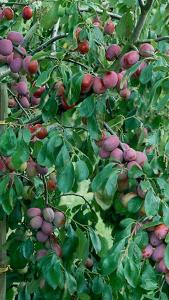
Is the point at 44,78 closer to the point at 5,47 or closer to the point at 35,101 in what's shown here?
the point at 5,47

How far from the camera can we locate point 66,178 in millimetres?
1465

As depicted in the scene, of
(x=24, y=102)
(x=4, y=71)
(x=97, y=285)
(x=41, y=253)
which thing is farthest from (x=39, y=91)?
(x=97, y=285)

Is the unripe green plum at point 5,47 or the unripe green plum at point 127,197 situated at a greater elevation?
the unripe green plum at point 5,47

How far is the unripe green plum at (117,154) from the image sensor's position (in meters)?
1.42

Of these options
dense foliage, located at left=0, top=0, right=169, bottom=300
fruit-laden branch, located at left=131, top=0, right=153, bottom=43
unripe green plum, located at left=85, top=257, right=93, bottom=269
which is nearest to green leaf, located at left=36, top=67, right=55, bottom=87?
dense foliage, located at left=0, top=0, right=169, bottom=300

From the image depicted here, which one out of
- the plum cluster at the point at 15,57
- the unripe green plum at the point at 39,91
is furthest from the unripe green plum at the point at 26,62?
the unripe green plum at the point at 39,91

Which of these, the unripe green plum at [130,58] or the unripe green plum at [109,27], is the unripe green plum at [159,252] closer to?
the unripe green plum at [130,58]

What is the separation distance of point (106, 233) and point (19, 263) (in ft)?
9.31

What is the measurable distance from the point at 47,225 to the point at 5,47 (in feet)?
1.45

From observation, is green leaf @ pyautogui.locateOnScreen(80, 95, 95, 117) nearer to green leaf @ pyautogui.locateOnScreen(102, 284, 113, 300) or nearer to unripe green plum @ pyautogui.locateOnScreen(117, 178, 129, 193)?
unripe green plum @ pyautogui.locateOnScreen(117, 178, 129, 193)

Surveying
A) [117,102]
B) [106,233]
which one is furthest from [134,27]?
[106,233]

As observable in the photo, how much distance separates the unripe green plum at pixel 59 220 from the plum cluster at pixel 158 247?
36 centimetres

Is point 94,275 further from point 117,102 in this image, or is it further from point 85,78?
point 85,78

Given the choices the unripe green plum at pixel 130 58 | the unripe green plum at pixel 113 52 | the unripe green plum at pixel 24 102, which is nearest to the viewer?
the unripe green plum at pixel 130 58
